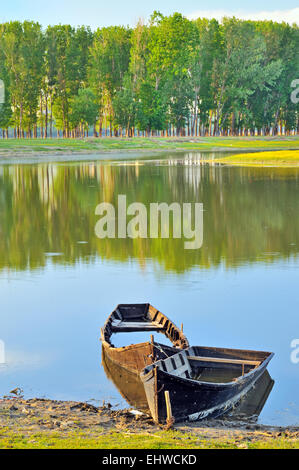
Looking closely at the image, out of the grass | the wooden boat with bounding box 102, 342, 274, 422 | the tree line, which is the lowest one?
the wooden boat with bounding box 102, 342, 274, 422

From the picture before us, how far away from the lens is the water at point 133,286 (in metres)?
14.1

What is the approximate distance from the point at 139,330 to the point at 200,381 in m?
5.10

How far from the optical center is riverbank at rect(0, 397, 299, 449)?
958 centimetres

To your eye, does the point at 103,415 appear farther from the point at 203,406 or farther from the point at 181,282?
the point at 181,282

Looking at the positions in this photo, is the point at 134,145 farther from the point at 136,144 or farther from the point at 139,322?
the point at 139,322

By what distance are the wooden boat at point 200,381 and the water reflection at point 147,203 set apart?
1070 cm

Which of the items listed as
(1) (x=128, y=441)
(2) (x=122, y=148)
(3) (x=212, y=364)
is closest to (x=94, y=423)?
(1) (x=128, y=441)

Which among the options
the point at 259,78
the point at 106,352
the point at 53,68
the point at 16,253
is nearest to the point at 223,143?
the point at 259,78

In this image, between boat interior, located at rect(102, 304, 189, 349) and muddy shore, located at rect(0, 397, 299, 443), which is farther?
boat interior, located at rect(102, 304, 189, 349)

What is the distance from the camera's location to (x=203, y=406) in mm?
11484

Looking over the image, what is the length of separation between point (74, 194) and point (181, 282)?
27.3 m

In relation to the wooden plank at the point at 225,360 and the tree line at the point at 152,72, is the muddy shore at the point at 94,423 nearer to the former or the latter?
the wooden plank at the point at 225,360

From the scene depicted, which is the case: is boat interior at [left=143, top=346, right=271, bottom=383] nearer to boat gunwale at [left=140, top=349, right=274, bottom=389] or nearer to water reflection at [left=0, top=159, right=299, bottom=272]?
A: boat gunwale at [left=140, top=349, right=274, bottom=389]

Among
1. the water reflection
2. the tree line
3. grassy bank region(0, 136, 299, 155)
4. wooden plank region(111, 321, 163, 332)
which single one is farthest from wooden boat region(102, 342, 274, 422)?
the tree line
